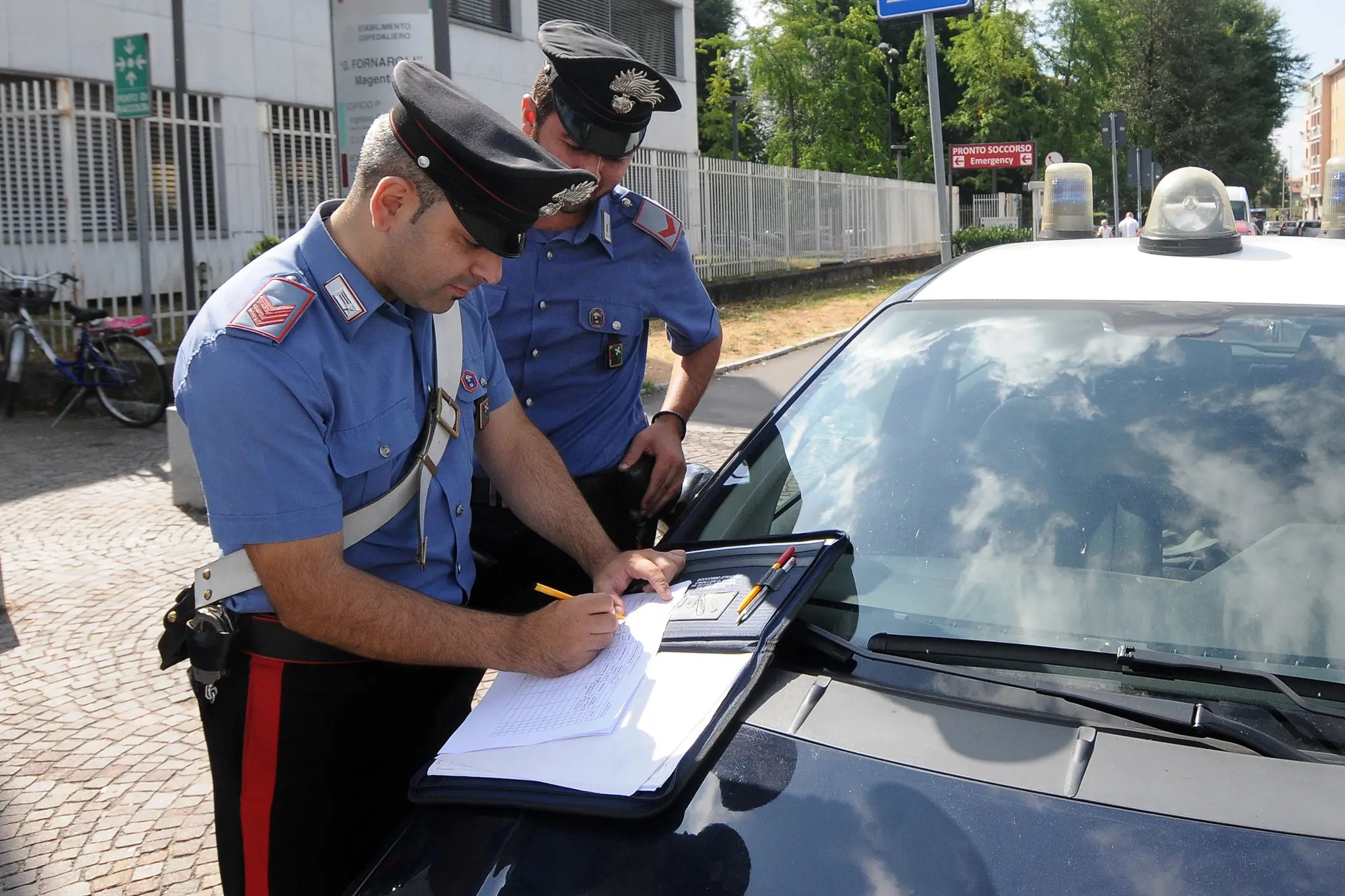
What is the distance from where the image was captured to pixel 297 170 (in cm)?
1167

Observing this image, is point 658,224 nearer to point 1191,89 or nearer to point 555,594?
point 555,594

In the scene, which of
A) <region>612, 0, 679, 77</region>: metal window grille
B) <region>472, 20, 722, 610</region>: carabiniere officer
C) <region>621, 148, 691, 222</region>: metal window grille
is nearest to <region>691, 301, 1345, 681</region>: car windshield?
<region>472, 20, 722, 610</region>: carabiniere officer

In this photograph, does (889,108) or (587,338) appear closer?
(587,338)

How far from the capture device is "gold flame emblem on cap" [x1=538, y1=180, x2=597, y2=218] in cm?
185

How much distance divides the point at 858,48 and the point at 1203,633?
115 ft

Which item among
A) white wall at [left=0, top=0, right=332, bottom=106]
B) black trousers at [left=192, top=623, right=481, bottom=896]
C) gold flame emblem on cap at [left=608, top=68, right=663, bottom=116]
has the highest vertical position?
white wall at [left=0, top=0, right=332, bottom=106]

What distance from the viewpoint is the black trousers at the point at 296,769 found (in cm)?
194

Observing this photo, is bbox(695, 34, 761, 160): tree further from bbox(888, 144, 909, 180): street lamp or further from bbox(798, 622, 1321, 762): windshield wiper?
bbox(798, 622, 1321, 762): windshield wiper

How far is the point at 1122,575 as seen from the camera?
6.48ft

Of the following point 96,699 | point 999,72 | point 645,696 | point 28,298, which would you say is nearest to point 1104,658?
point 645,696

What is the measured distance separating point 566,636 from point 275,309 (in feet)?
2.16

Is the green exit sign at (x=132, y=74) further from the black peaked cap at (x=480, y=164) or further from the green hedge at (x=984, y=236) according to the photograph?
the green hedge at (x=984, y=236)

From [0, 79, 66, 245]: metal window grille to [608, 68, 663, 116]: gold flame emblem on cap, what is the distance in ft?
27.8

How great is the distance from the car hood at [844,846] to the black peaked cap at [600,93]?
58.7 inches
